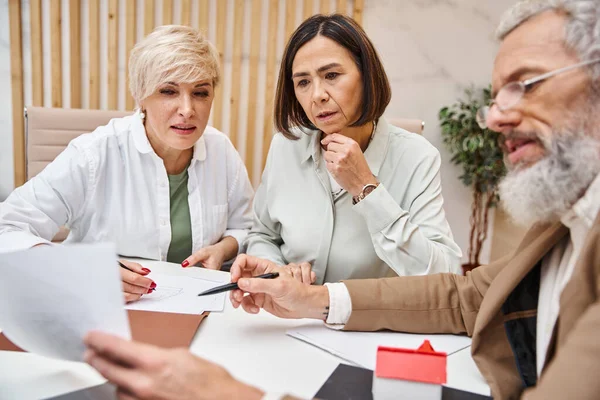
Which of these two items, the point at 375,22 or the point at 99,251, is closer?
the point at 99,251

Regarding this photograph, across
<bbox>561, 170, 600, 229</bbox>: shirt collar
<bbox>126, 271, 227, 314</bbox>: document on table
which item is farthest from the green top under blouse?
<bbox>561, 170, 600, 229</bbox>: shirt collar

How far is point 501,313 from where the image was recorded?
949 mm

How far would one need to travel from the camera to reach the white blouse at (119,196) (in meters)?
1.67

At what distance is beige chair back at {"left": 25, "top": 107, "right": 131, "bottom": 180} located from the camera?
8.23 ft

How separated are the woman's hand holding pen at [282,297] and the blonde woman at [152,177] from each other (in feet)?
1.69

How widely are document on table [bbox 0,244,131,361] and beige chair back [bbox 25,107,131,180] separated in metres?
2.00

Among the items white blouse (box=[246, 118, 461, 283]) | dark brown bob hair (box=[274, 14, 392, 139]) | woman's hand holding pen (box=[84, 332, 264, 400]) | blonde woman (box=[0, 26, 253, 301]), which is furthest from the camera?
blonde woman (box=[0, 26, 253, 301])

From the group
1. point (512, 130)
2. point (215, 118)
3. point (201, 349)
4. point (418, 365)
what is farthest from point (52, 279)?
point (215, 118)

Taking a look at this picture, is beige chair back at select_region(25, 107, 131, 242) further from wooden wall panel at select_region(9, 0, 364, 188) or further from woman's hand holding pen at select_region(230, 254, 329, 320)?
woman's hand holding pen at select_region(230, 254, 329, 320)

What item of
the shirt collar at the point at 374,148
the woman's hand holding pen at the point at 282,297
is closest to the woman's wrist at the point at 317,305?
the woman's hand holding pen at the point at 282,297

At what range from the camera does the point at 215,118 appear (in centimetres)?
350

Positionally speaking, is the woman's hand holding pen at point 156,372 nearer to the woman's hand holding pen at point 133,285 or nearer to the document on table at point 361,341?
the document on table at point 361,341

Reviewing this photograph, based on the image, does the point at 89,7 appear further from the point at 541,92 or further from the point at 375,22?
the point at 541,92

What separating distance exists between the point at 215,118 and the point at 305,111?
1.93 metres
